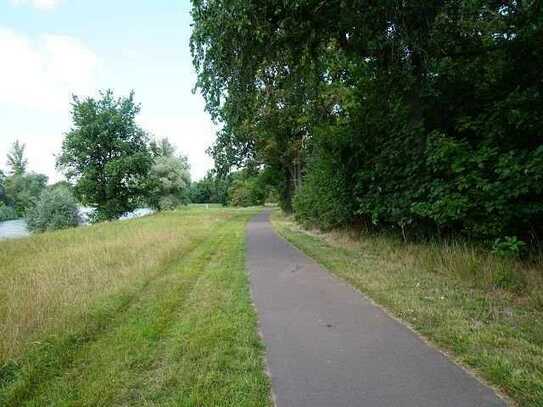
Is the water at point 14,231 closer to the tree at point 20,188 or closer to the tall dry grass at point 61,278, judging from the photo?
the tall dry grass at point 61,278

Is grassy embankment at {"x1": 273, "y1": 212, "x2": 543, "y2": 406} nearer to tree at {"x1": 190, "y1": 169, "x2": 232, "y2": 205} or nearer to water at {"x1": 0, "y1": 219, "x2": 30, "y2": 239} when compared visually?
water at {"x1": 0, "y1": 219, "x2": 30, "y2": 239}

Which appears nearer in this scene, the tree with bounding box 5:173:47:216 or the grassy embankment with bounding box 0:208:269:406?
the grassy embankment with bounding box 0:208:269:406

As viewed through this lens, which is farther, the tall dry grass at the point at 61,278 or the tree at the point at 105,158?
the tree at the point at 105,158

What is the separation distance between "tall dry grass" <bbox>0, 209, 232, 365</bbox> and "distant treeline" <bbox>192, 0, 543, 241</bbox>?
4.66 meters

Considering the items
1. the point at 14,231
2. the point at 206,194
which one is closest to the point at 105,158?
the point at 14,231

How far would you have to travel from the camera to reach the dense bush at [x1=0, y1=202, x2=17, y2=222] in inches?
2111

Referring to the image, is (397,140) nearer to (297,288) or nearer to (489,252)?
(489,252)

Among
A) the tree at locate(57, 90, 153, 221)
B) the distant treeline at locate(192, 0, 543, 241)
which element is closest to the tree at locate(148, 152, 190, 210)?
the tree at locate(57, 90, 153, 221)

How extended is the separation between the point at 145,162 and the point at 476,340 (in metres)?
33.8

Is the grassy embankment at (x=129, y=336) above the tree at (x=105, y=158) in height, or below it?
below

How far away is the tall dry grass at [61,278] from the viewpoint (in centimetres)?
430

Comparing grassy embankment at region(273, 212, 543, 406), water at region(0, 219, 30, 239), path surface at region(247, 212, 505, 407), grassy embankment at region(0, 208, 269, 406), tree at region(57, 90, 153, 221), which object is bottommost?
grassy embankment at region(273, 212, 543, 406)

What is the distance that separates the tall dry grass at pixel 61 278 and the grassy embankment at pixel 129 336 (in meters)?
0.02

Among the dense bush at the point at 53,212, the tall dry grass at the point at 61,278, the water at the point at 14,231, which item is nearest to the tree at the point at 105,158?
the dense bush at the point at 53,212
